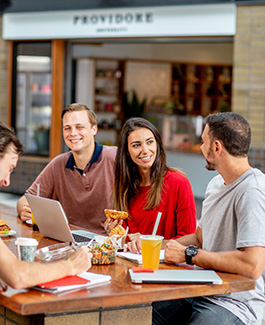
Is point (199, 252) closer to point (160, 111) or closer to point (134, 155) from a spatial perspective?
point (134, 155)

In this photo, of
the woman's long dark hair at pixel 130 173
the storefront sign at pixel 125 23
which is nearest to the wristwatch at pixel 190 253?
the woman's long dark hair at pixel 130 173

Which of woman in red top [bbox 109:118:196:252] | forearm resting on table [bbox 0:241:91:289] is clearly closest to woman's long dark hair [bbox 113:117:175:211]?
woman in red top [bbox 109:118:196:252]

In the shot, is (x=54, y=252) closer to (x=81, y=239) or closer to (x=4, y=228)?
(x=81, y=239)

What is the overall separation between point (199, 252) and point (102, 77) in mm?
10552

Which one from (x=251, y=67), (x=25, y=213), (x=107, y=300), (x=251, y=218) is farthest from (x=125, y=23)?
(x=107, y=300)

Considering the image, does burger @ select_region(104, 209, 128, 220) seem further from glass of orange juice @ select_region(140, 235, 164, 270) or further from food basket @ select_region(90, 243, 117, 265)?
glass of orange juice @ select_region(140, 235, 164, 270)

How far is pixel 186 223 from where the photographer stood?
3.43 metres

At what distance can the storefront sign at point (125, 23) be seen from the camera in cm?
782

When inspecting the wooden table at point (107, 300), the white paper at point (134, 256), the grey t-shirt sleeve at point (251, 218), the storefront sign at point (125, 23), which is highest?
the storefront sign at point (125, 23)

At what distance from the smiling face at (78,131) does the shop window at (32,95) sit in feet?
17.9

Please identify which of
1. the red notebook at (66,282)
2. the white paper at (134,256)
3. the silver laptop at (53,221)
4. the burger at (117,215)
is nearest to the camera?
the red notebook at (66,282)

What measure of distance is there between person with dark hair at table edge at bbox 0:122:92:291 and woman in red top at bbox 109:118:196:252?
1.05 metres

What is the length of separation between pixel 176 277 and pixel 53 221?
0.94 metres

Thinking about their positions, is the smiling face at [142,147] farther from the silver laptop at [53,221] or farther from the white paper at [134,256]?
the white paper at [134,256]
